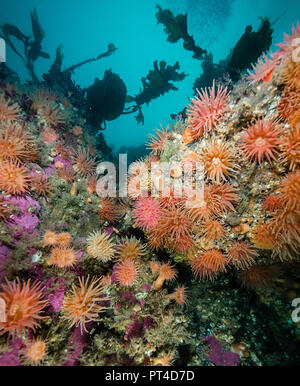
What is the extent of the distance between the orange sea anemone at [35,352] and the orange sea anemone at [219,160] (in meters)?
3.67

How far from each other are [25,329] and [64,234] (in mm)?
1537

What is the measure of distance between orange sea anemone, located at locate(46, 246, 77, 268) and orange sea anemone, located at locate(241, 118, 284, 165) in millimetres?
3518

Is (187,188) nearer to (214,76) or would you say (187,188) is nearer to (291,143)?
(291,143)

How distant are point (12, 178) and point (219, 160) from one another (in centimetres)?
374

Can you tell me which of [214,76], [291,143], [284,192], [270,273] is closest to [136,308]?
[270,273]

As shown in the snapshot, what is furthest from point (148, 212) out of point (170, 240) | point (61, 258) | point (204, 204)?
point (61, 258)

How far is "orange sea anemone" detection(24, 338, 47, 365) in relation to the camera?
2.87 m

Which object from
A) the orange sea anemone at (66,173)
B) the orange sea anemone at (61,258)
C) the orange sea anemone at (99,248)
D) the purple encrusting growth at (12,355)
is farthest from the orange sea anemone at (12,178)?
the purple encrusting growth at (12,355)

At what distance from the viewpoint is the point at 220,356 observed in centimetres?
385

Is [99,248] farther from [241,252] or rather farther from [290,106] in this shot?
[290,106]

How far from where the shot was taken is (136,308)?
12.6 feet

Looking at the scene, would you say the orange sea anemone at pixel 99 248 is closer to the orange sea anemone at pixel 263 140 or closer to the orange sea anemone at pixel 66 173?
the orange sea anemone at pixel 66 173

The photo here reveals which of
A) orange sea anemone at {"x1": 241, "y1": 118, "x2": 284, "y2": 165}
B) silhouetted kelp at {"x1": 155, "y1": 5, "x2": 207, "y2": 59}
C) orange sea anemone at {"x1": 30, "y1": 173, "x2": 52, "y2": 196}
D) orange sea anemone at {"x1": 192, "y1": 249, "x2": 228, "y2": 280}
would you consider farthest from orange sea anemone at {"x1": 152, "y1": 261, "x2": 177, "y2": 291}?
silhouetted kelp at {"x1": 155, "y1": 5, "x2": 207, "y2": 59}

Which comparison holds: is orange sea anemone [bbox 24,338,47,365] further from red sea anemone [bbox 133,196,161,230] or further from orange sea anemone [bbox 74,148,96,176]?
orange sea anemone [bbox 74,148,96,176]
